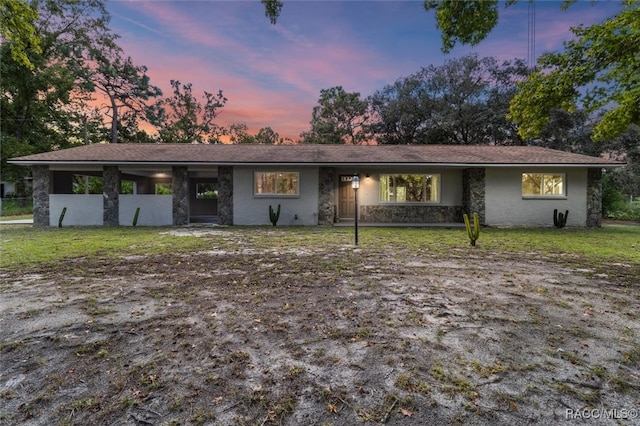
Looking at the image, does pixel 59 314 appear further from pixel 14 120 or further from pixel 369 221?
pixel 14 120

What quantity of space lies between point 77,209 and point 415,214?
1401 centimetres

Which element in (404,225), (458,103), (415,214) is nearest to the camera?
(404,225)

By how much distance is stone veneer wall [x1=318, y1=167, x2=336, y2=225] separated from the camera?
508 inches

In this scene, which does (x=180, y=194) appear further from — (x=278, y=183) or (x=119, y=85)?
(x=119, y=85)

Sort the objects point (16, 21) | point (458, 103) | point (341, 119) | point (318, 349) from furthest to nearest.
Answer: point (341, 119) → point (458, 103) → point (16, 21) → point (318, 349)

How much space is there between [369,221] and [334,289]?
9641 mm

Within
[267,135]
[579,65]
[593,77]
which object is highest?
[267,135]

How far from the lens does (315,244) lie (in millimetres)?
8211

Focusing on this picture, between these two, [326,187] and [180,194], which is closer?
[180,194]

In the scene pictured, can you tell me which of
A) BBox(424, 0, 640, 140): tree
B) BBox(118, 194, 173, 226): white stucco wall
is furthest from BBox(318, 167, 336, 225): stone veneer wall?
BBox(424, 0, 640, 140): tree

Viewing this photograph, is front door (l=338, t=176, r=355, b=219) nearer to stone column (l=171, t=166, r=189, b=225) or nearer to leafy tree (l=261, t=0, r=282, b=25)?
stone column (l=171, t=166, r=189, b=225)

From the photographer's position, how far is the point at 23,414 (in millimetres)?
1873

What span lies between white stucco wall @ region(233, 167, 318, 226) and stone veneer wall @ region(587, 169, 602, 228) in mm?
11132

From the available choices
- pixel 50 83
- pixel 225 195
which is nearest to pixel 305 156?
pixel 225 195
